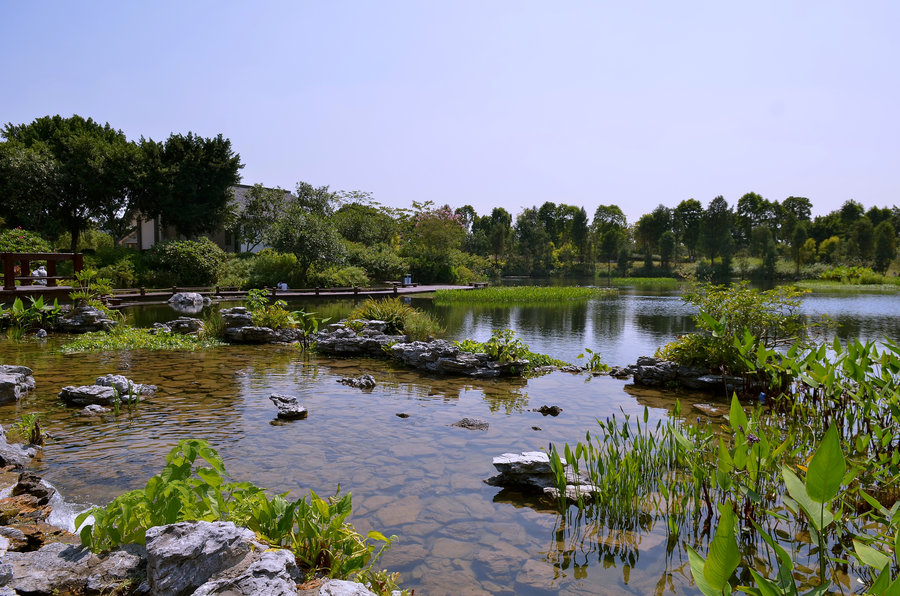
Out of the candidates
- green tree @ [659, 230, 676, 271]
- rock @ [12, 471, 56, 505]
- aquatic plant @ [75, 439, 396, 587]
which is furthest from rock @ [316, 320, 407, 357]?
green tree @ [659, 230, 676, 271]

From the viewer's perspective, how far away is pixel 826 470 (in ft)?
6.38

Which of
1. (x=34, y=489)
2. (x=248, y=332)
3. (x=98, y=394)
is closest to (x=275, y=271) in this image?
(x=248, y=332)

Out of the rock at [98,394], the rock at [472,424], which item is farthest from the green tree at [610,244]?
the rock at [98,394]

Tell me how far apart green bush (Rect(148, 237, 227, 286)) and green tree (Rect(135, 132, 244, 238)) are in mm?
4176

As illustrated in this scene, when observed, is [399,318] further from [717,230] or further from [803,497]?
[717,230]

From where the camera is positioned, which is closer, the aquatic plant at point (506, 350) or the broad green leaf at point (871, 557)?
the broad green leaf at point (871, 557)

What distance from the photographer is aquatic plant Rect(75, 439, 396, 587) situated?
2.89m

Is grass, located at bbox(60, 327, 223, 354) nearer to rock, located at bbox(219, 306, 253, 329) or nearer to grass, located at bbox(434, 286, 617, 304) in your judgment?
rock, located at bbox(219, 306, 253, 329)

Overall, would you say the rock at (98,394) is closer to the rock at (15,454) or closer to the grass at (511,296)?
the rock at (15,454)

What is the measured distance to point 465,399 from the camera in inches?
326

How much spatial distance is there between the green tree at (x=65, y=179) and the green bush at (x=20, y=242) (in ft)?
17.9

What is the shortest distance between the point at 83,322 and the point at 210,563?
1358cm

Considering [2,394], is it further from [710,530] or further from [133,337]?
[710,530]

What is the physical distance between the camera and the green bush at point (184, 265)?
27.5 metres
